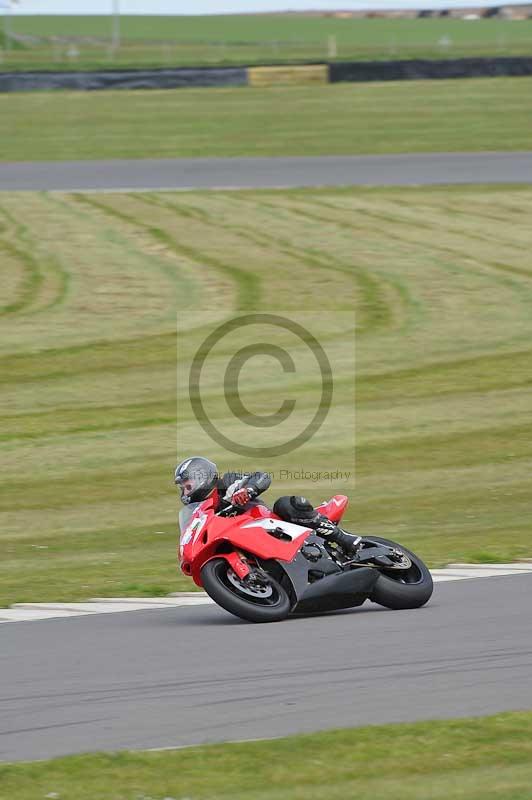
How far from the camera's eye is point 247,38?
89.4 meters

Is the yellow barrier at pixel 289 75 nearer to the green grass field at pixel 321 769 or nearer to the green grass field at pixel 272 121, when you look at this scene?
the green grass field at pixel 272 121

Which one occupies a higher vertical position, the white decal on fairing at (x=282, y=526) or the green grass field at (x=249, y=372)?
the white decal on fairing at (x=282, y=526)

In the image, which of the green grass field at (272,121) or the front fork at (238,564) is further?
the green grass field at (272,121)

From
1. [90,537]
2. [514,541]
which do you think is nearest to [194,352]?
[90,537]

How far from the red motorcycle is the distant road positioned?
22968mm

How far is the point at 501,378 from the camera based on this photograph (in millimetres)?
17812

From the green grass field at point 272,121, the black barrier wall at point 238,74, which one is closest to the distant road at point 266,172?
the green grass field at point 272,121

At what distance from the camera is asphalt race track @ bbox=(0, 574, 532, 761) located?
6609 mm

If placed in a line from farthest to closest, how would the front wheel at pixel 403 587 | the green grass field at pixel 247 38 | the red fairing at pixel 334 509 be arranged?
1. the green grass field at pixel 247 38
2. the red fairing at pixel 334 509
3. the front wheel at pixel 403 587

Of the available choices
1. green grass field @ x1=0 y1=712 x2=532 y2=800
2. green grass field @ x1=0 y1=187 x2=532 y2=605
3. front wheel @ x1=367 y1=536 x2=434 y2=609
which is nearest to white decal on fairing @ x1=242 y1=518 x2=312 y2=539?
front wheel @ x1=367 y1=536 x2=434 y2=609

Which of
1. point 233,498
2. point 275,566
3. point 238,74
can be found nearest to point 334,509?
point 275,566

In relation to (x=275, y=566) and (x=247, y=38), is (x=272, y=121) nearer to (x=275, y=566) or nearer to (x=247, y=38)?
(x=275, y=566)

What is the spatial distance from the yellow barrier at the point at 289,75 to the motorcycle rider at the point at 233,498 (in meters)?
37.5

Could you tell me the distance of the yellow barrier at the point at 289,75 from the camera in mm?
45000
